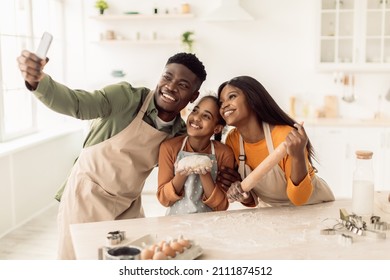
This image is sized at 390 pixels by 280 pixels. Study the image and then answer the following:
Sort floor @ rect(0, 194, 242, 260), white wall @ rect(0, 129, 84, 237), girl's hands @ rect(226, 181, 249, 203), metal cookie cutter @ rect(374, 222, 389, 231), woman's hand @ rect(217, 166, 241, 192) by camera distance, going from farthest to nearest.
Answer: white wall @ rect(0, 129, 84, 237)
floor @ rect(0, 194, 242, 260)
woman's hand @ rect(217, 166, 241, 192)
girl's hands @ rect(226, 181, 249, 203)
metal cookie cutter @ rect(374, 222, 389, 231)

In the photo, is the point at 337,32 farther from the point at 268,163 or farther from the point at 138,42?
the point at 268,163

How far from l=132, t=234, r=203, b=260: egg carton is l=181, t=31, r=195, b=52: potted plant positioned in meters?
3.00

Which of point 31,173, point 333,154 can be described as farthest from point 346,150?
point 31,173

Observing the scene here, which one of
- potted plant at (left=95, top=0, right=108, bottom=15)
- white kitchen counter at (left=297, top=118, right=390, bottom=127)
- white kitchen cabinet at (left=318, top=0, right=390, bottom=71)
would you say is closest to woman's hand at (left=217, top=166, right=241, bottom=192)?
white kitchen counter at (left=297, top=118, right=390, bottom=127)

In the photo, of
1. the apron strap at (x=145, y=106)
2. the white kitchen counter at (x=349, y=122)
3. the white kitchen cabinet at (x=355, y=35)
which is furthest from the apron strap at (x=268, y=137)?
the white kitchen cabinet at (x=355, y=35)

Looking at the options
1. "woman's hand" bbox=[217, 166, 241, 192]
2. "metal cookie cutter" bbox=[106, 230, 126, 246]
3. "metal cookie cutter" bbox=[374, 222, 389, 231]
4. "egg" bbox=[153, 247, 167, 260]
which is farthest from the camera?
"woman's hand" bbox=[217, 166, 241, 192]

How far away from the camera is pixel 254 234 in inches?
→ 44.2

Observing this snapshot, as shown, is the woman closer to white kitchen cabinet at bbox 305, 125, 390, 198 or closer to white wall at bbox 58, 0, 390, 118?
white kitchen cabinet at bbox 305, 125, 390, 198

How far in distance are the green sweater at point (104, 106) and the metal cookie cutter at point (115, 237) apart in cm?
41

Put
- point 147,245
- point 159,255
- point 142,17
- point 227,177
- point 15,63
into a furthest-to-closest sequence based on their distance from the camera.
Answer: point 142,17 → point 15,63 → point 227,177 → point 147,245 → point 159,255

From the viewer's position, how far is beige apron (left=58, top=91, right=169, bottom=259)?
142 cm

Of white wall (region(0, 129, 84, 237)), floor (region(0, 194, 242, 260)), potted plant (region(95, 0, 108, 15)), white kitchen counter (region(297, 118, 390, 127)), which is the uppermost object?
potted plant (region(95, 0, 108, 15))

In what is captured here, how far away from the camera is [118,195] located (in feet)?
4.73

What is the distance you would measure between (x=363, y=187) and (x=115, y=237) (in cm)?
63
